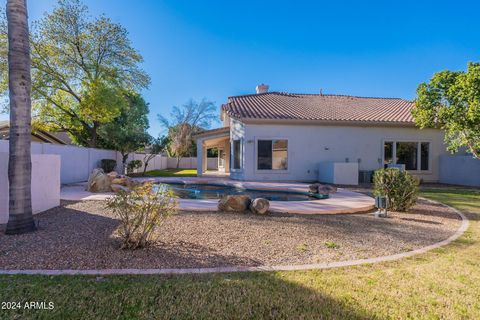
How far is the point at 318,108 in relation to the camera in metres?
18.4

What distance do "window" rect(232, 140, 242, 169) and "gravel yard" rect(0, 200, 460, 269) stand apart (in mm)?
9847

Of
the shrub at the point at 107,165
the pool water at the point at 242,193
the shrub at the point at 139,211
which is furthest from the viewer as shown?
the shrub at the point at 107,165

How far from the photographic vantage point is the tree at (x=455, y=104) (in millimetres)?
11766

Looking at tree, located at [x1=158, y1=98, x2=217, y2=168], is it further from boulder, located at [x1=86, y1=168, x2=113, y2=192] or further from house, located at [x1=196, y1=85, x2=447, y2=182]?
boulder, located at [x1=86, y1=168, x2=113, y2=192]

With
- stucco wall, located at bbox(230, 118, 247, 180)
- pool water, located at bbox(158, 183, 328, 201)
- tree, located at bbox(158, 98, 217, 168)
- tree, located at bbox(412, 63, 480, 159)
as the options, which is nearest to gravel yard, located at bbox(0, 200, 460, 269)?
pool water, located at bbox(158, 183, 328, 201)

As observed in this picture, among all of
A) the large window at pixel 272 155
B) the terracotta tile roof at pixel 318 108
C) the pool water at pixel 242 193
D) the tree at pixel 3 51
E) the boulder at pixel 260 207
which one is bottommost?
the pool water at pixel 242 193

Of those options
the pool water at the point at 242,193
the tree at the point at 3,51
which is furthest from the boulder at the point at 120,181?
the tree at the point at 3,51

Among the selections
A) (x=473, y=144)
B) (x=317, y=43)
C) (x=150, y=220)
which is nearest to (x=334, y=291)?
(x=150, y=220)

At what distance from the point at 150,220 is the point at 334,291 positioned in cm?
309

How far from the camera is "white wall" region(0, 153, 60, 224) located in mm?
5668

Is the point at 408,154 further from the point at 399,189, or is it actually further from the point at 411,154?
the point at 399,189

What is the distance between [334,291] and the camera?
9.71 feet

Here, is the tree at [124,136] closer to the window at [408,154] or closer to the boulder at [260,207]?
the boulder at [260,207]

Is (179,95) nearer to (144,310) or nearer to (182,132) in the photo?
(182,132)
